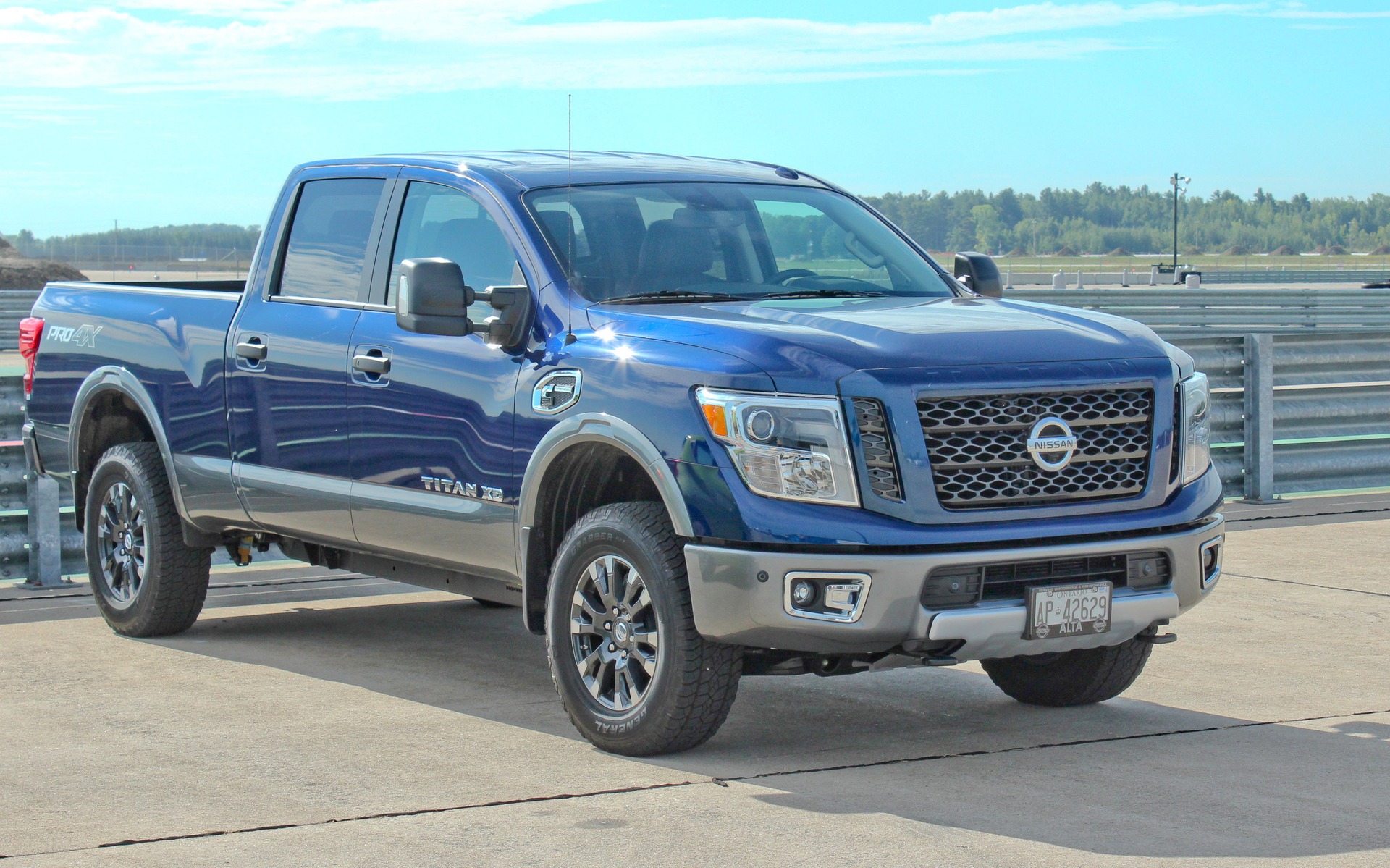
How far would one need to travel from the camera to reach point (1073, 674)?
643cm

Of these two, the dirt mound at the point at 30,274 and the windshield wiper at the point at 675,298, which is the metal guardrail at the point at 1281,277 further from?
the windshield wiper at the point at 675,298

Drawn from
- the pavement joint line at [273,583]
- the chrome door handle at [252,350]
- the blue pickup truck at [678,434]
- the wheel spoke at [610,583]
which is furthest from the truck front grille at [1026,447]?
the pavement joint line at [273,583]

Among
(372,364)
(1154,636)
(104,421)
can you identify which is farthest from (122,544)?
(1154,636)

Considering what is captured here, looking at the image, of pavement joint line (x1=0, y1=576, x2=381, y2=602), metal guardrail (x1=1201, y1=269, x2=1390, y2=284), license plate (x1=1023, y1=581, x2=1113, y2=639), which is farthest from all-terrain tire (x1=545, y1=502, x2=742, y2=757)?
metal guardrail (x1=1201, y1=269, x2=1390, y2=284)

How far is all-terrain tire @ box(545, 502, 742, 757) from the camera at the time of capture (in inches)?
214

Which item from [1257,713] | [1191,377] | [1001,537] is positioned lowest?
[1257,713]

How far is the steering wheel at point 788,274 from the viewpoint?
21.4ft

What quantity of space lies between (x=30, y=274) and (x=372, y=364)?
74509 mm

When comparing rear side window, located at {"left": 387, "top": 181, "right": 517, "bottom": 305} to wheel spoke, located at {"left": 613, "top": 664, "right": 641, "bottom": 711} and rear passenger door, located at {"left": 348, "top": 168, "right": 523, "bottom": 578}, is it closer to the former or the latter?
rear passenger door, located at {"left": 348, "top": 168, "right": 523, "bottom": 578}

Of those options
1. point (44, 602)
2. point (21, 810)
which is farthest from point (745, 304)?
point (44, 602)

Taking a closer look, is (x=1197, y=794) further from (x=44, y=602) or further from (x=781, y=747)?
(x=44, y=602)

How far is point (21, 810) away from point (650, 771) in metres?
1.84

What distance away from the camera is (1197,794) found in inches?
207

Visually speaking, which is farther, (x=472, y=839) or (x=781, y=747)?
(x=781, y=747)
